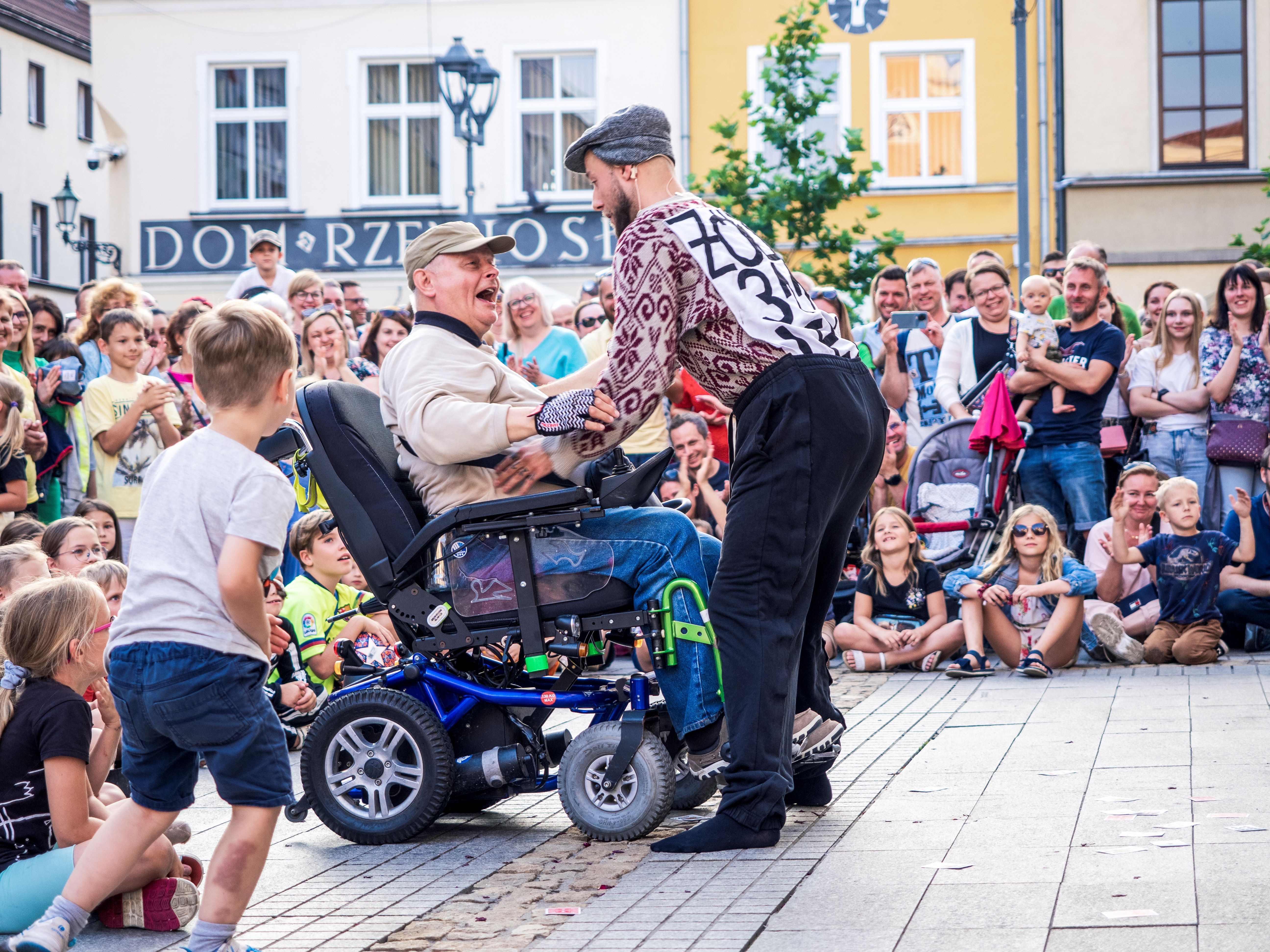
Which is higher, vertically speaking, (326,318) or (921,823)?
(326,318)

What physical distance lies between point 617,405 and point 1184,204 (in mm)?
18432

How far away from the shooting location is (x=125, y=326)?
9359 mm

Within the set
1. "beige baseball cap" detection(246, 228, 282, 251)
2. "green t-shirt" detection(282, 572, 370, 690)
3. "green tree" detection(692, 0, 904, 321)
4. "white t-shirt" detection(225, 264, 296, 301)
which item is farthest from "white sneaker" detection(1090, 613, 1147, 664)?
"green tree" detection(692, 0, 904, 321)

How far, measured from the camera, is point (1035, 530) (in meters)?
9.38

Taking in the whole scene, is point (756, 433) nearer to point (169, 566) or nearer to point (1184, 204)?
point (169, 566)

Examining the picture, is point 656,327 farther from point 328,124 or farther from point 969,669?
point 328,124

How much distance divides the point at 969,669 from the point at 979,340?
8.26 ft

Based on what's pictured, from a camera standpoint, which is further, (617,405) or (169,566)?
(617,405)

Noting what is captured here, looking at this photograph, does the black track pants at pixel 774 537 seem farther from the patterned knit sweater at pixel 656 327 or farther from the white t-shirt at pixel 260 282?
the white t-shirt at pixel 260 282

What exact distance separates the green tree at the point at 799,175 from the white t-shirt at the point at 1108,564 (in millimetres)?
7207

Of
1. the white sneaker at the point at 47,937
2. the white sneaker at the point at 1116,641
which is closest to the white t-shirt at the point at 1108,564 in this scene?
the white sneaker at the point at 1116,641

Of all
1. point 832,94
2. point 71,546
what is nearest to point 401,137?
point 832,94

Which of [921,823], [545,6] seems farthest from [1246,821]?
[545,6]

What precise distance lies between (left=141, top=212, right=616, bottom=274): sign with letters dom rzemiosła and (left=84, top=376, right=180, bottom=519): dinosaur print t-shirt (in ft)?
44.8
